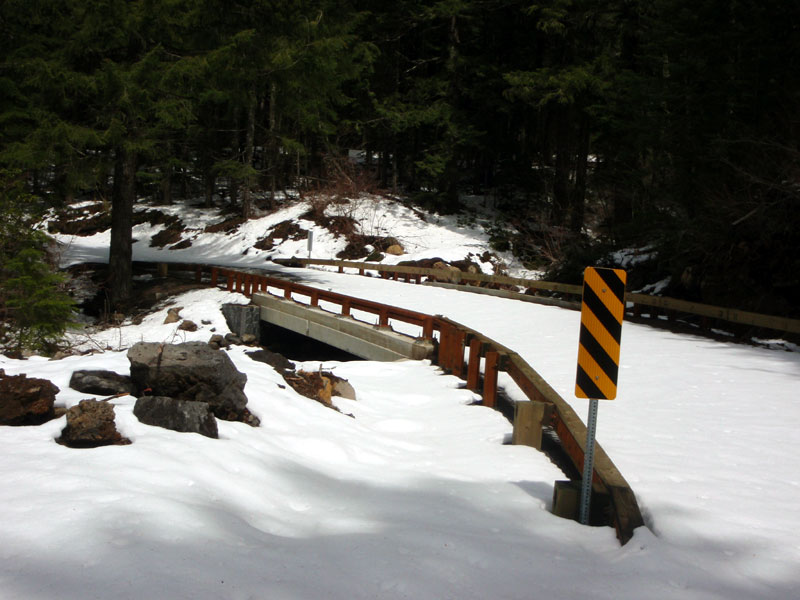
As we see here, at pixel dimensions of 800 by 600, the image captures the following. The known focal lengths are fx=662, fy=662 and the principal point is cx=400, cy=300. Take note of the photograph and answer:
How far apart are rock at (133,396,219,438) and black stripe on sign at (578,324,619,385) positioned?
308cm

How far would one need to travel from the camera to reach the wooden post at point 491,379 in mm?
8172

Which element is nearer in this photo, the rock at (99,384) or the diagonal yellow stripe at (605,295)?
the diagonal yellow stripe at (605,295)

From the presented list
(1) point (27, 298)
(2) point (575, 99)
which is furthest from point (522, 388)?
(2) point (575, 99)

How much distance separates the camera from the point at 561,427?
586 centimetres

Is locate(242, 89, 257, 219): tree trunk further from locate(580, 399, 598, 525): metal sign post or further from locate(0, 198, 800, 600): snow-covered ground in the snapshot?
locate(580, 399, 598, 525): metal sign post

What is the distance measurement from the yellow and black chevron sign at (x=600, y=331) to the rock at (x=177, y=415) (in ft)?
9.82

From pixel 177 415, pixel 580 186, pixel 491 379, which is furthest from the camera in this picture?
pixel 580 186

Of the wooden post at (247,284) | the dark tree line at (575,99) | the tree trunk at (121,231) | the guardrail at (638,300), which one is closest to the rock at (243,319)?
the wooden post at (247,284)

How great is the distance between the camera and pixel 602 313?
4566 mm

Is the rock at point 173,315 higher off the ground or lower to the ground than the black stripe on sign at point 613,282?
lower

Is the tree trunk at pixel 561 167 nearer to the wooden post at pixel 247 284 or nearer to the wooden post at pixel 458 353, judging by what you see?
the wooden post at pixel 247 284

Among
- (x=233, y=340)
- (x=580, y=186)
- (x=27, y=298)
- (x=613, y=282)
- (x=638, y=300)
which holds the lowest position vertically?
(x=233, y=340)

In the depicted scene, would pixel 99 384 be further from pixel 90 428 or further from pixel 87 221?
pixel 87 221

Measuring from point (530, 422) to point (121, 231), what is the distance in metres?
18.8
